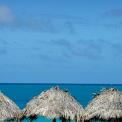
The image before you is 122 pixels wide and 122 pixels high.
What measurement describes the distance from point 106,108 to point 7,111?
11.9 ft

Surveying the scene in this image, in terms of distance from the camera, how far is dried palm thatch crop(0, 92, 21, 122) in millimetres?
21594

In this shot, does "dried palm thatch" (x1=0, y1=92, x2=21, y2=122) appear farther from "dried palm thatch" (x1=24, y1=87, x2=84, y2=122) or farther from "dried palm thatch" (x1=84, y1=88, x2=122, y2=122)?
"dried palm thatch" (x1=84, y1=88, x2=122, y2=122)

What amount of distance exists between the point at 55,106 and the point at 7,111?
1801 millimetres

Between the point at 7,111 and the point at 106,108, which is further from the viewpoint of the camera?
the point at 106,108

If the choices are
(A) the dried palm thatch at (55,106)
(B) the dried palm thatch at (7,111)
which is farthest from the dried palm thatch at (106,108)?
(B) the dried palm thatch at (7,111)

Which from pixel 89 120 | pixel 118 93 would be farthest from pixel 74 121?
pixel 118 93

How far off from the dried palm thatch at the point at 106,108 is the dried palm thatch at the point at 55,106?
0.42m

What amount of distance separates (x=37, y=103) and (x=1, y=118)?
1760 millimetres

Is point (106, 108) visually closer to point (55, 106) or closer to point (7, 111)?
point (55, 106)

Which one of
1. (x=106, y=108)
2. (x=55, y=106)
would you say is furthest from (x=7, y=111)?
(x=106, y=108)

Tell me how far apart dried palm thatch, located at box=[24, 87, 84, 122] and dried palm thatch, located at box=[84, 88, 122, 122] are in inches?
16.4

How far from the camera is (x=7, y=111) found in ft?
71.4

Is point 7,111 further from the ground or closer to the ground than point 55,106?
closer to the ground

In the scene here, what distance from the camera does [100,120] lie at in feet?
74.2
